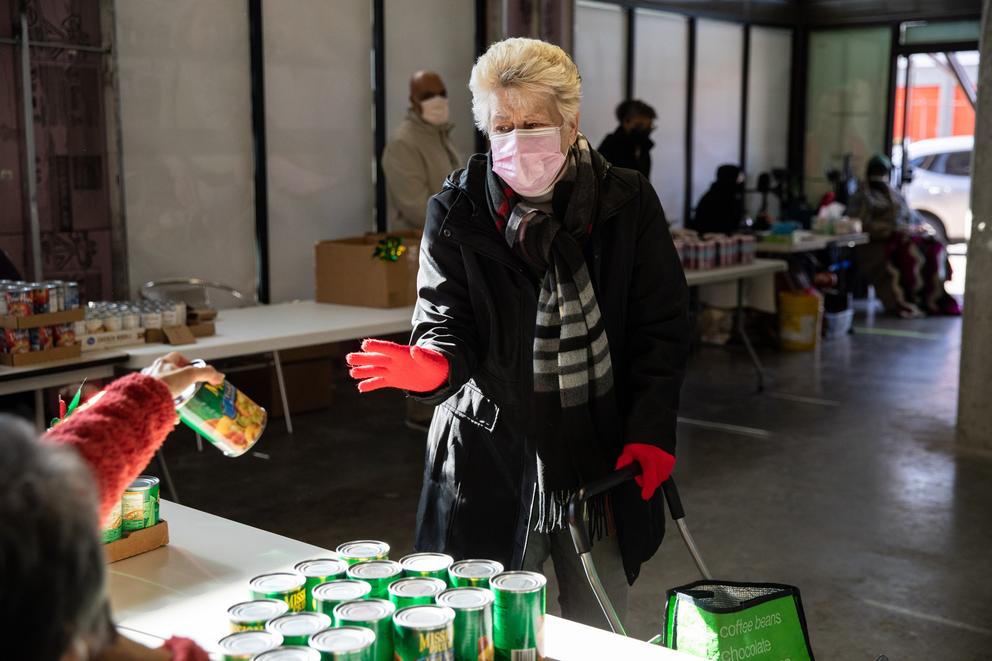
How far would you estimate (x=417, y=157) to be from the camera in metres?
6.40

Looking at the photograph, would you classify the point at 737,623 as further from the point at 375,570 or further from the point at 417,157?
the point at 417,157

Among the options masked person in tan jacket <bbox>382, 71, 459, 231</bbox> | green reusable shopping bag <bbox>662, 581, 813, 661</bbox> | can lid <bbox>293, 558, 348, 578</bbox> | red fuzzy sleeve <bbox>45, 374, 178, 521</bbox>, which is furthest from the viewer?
masked person in tan jacket <bbox>382, 71, 459, 231</bbox>

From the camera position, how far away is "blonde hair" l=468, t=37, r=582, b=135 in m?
2.17

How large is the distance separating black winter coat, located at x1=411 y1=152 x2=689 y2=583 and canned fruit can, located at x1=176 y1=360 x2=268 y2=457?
1.41 feet

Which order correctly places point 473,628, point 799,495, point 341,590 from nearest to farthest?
point 473,628, point 341,590, point 799,495

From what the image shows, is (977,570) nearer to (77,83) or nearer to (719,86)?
(77,83)

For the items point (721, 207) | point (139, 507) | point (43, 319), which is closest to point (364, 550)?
point (139, 507)

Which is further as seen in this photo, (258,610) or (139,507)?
(139,507)

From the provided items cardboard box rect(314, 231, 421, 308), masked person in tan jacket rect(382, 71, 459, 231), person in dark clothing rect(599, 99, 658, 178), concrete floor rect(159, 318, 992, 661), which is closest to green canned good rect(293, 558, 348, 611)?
concrete floor rect(159, 318, 992, 661)

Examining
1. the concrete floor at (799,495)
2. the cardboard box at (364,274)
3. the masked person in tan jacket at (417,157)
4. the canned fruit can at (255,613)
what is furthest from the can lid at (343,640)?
the masked person in tan jacket at (417,157)

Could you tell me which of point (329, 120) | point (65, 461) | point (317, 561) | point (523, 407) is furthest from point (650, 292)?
point (329, 120)

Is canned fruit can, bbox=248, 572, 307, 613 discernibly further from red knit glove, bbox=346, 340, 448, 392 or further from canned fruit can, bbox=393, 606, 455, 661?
red knit glove, bbox=346, 340, 448, 392

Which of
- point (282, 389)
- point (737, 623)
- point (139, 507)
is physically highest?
point (139, 507)

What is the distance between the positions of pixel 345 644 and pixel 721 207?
758 centimetres
